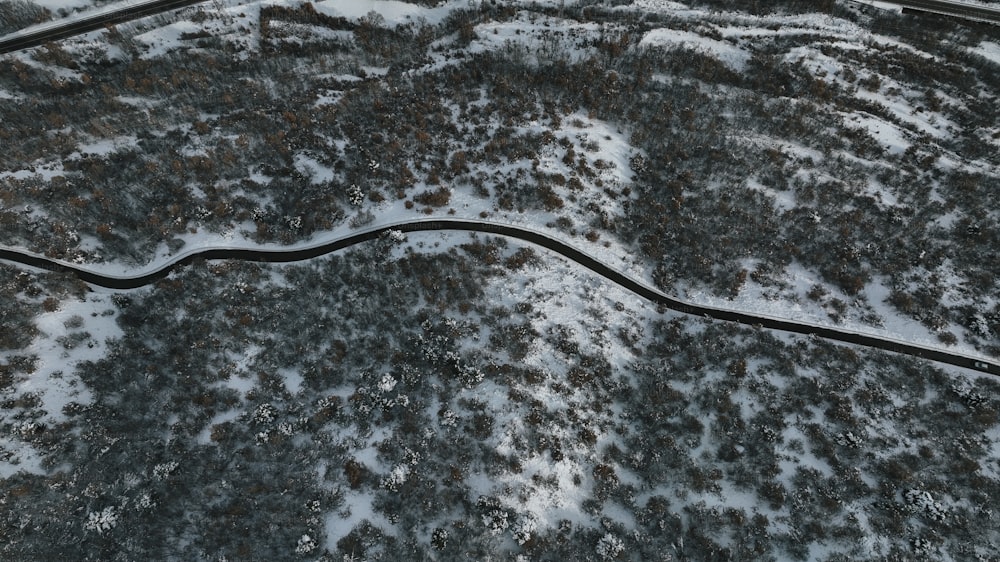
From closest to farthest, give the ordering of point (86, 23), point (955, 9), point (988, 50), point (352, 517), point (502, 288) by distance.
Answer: point (352, 517)
point (502, 288)
point (86, 23)
point (988, 50)
point (955, 9)

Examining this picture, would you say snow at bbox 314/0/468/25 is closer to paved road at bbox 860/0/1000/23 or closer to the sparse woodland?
the sparse woodland

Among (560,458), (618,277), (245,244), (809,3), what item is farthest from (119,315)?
(809,3)

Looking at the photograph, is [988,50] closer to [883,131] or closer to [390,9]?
[883,131]

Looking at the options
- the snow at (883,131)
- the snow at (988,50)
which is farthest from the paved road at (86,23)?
the snow at (988,50)

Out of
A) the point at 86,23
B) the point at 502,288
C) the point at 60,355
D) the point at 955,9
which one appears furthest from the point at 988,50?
the point at 86,23

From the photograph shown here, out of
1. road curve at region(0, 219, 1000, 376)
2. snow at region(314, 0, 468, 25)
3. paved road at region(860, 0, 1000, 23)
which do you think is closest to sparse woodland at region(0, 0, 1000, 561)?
road curve at region(0, 219, 1000, 376)

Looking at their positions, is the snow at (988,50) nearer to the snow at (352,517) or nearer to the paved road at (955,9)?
the paved road at (955,9)

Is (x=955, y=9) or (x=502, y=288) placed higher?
(x=955, y=9)

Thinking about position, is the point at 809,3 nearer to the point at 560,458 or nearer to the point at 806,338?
the point at 806,338
